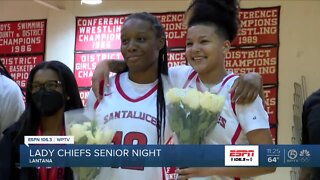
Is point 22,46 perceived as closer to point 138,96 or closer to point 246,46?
point 246,46

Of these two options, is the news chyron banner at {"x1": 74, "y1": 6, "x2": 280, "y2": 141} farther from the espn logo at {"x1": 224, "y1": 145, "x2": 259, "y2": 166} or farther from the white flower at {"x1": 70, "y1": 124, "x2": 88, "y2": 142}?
the espn logo at {"x1": 224, "y1": 145, "x2": 259, "y2": 166}

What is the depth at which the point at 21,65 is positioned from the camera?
5.94 meters

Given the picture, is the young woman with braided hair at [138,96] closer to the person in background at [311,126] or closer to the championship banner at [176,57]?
the person in background at [311,126]

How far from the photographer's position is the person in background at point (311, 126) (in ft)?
5.69

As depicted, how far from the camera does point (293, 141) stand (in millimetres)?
4898

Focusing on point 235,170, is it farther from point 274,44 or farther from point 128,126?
point 274,44

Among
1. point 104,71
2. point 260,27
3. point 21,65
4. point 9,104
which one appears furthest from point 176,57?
point 104,71

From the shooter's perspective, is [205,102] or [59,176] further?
[59,176]

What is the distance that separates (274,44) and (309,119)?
3325 mm

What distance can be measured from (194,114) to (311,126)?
0.54 meters

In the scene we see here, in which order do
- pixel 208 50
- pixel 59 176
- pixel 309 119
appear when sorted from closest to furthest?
pixel 208 50, pixel 59 176, pixel 309 119

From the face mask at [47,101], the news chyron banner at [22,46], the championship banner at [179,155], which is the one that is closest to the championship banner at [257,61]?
the news chyron banner at [22,46]

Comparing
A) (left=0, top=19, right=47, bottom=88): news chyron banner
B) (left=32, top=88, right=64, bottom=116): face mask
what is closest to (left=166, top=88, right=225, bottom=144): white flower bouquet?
(left=32, top=88, right=64, bottom=116): face mask

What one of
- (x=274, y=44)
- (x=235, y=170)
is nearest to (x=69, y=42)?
(x=274, y=44)
